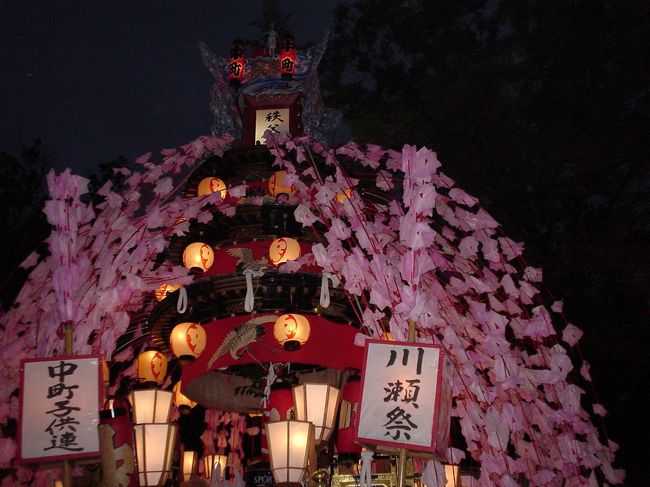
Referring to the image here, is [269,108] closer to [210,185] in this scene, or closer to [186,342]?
[210,185]

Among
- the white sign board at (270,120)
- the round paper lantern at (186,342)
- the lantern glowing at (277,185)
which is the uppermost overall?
the white sign board at (270,120)

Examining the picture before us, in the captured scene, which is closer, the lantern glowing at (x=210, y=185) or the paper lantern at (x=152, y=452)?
the paper lantern at (x=152, y=452)

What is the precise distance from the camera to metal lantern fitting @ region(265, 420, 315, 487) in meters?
7.42

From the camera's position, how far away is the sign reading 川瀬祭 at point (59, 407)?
19.1ft

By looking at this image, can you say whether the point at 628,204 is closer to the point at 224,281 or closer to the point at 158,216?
the point at 224,281

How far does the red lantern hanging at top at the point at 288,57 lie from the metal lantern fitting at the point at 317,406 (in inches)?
319

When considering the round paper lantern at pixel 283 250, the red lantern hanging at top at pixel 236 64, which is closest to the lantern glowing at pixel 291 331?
the round paper lantern at pixel 283 250

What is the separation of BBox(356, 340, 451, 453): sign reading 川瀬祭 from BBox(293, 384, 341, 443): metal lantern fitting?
8.42 feet

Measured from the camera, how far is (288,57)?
47.7 ft

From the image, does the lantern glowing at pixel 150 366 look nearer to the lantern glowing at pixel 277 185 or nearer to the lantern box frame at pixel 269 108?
the lantern glowing at pixel 277 185

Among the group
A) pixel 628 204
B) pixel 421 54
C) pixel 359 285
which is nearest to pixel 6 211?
pixel 421 54

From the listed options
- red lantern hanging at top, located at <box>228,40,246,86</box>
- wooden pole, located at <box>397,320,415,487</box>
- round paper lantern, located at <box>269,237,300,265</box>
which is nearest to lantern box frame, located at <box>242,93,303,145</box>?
red lantern hanging at top, located at <box>228,40,246,86</box>

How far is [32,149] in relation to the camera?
1909 centimetres

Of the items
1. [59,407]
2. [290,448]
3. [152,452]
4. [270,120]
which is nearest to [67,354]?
[59,407]
